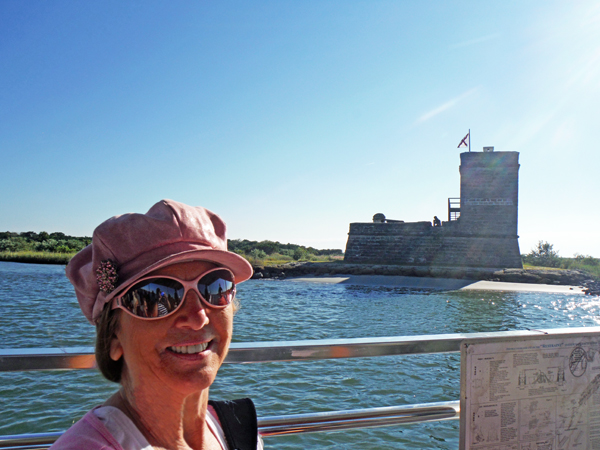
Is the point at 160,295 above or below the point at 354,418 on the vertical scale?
above

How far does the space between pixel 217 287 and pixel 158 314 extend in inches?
6.3

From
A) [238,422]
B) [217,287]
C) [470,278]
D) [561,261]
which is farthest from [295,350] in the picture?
[561,261]

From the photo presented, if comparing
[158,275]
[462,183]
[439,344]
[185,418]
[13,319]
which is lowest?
[13,319]

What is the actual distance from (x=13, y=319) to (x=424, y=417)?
1490 cm

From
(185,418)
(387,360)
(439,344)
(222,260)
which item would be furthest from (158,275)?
(387,360)

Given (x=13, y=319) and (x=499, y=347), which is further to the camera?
(x=13, y=319)

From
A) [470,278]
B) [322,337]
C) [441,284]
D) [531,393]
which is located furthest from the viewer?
[470,278]

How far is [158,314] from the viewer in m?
1.01

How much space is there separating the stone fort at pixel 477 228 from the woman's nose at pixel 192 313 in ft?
90.4

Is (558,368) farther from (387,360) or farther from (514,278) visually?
(514,278)

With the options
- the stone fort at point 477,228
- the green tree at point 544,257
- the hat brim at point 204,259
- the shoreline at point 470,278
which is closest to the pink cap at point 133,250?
the hat brim at point 204,259

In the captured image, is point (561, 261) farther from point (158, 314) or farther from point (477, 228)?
point (158, 314)

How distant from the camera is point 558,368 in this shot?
4.98ft

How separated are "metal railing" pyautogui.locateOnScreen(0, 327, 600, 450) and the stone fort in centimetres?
2682
